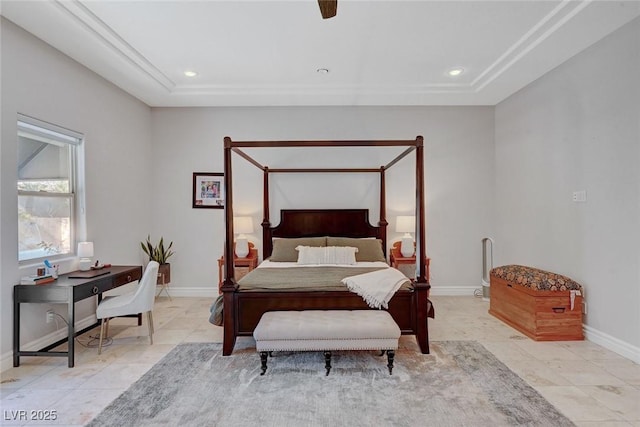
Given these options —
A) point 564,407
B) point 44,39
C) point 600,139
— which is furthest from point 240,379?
point 600,139

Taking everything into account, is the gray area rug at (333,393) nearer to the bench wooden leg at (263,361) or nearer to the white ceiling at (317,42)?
the bench wooden leg at (263,361)

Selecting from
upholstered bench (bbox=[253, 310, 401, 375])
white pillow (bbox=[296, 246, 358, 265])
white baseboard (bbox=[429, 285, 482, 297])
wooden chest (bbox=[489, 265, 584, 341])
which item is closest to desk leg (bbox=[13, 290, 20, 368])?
upholstered bench (bbox=[253, 310, 401, 375])

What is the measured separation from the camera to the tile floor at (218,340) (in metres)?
2.22

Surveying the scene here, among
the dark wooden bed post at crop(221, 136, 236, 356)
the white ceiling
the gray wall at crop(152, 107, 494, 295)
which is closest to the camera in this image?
the white ceiling

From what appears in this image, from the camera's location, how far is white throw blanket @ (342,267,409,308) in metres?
3.02

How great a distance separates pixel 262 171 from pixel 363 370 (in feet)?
10.8

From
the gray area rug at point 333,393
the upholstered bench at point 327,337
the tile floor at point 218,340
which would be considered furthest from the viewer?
the upholstered bench at point 327,337

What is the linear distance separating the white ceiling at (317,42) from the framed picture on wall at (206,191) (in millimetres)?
1140

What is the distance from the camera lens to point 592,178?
3.36m

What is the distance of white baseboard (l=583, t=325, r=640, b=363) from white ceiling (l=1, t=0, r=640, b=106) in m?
2.78

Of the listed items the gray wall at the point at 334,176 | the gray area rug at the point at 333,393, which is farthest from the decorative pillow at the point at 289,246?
the gray area rug at the point at 333,393

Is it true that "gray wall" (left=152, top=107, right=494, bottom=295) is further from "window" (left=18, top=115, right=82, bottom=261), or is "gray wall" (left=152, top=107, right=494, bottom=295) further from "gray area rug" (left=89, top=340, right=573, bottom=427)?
"gray area rug" (left=89, top=340, right=573, bottom=427)

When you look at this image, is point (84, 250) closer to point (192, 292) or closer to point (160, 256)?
point (160, 256)

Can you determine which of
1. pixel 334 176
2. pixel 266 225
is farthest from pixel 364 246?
pixel 266 225
